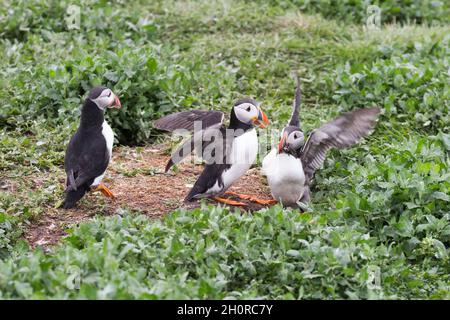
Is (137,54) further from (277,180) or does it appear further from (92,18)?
(277,180)

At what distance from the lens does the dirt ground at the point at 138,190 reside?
19.8ft

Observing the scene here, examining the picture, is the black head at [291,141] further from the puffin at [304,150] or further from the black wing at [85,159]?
the black wing at [85,159]

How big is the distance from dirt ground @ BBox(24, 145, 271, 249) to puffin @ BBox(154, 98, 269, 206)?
0.70 ft

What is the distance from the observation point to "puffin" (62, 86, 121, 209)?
19.9 ft

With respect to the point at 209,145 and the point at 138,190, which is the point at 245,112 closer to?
the point at 209,145

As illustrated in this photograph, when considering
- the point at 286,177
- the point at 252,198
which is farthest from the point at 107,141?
the point at 286,177

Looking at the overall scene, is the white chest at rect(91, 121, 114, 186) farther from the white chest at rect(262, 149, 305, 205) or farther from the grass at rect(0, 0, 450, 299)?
the white chest at rect(262, 149, 305, 205)

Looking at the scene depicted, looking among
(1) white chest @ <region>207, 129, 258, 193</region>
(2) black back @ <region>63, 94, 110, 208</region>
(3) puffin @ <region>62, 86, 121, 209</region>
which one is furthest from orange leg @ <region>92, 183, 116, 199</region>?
(1) white chest @ <region>207, 129, 258, 193</region>

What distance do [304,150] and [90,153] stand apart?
5.03 feet

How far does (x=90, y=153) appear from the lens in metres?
6.12

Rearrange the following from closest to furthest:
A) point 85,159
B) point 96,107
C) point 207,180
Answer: point 85,159 → point 207,180 → point 96,107

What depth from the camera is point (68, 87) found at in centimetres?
757

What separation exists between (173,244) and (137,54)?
341 centimetres

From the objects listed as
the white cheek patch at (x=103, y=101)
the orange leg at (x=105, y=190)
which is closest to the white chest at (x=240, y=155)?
the orange leg at (x=105, y=190)
